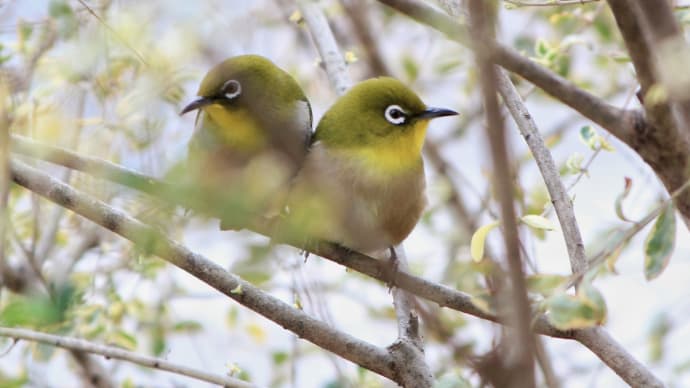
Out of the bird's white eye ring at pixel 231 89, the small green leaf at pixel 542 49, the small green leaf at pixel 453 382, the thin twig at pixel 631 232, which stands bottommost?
the small green leaf at pixel 453 382

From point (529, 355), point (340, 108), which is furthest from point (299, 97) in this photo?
point (529, 355)

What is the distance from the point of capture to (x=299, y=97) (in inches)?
159

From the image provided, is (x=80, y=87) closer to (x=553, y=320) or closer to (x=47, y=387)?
(x=47, y=387)

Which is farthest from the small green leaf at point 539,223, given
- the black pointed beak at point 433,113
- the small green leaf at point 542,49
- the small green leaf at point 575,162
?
the small green leaf at point 542,49

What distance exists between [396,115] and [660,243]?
2043 mm

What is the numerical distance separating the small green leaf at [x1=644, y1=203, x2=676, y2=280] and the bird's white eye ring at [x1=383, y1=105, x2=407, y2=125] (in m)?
2.00

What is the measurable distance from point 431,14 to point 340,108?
225 cm

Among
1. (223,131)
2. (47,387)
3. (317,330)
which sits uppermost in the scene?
(223,131)

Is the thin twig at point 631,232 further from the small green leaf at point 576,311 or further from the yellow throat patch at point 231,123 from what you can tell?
the yellow throat patch at point 231,123

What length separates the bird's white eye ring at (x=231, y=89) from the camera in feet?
11.8

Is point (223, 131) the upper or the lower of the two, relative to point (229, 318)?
upper

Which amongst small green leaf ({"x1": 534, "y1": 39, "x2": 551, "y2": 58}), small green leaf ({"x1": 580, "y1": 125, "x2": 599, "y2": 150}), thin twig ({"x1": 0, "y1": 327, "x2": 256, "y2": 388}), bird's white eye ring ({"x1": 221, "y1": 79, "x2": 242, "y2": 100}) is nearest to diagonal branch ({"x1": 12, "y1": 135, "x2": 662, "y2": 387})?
thin twig ({"x1": 0, "y1": 327, "x2": 256, "y2": 388})

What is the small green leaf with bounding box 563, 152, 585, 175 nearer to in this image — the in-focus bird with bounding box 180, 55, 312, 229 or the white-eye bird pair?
the white-eye bird pair

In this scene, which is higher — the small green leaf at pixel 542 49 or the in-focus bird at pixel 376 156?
the small green leaf at pixel 542 49
